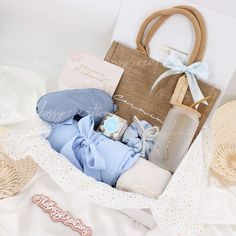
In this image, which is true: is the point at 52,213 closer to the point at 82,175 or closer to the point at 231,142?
the point at 82,175

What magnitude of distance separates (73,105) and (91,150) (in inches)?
4.7

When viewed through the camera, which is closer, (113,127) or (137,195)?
(137,195)

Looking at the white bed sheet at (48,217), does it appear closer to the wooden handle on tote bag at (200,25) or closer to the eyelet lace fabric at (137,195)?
the eyelet lace fabric at (137,195)

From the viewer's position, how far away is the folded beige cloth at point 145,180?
78cm

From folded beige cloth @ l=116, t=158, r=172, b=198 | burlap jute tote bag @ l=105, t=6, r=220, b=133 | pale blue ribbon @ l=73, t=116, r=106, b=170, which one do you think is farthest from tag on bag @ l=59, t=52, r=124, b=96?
folded beige cloth @ l=116, t=158, r=172, b=198

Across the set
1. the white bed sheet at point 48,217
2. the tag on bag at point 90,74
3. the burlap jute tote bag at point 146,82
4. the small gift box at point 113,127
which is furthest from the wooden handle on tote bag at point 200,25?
the white bed sheet at point 48,217

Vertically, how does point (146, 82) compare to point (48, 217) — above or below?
above

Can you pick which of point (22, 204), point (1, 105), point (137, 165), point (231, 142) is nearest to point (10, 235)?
point (22, 204)

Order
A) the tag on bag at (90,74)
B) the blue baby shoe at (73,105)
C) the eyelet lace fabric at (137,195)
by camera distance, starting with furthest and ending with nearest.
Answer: the tag on bag at (90,74)
the blue baby shoe at (73,105)
the eyelet lace fabric at (137,195)

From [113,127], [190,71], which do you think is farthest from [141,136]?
[190,71]

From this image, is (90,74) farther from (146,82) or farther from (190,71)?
(190,71)

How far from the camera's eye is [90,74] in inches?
38.2

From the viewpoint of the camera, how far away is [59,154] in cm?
78

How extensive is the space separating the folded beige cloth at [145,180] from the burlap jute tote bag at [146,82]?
0.17 metres
